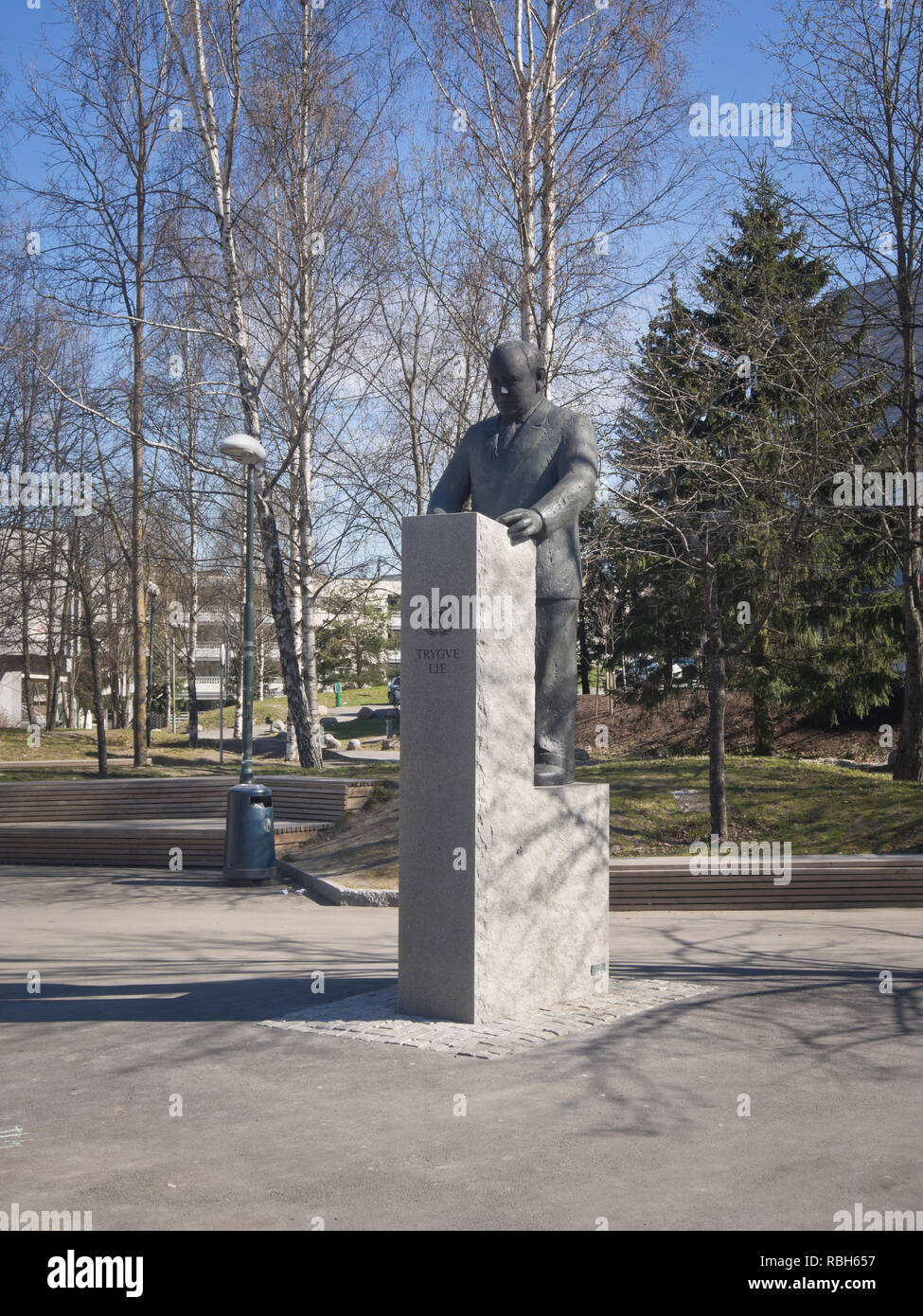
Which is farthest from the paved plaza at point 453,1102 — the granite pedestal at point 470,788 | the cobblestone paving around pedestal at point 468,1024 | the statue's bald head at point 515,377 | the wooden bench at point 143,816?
the wooden bench at point 143,816

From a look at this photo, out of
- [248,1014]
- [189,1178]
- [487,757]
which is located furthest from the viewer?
[248,1014]

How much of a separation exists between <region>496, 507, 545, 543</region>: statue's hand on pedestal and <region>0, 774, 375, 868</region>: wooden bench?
32.6 feet

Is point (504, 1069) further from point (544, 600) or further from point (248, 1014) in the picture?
point (544, 600)

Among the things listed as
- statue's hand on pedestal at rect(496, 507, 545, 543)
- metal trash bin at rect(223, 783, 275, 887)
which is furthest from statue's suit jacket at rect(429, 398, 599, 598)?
metal trash bin at rect(223, 783, 275, 887)

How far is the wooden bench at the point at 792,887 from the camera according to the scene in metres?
11.1

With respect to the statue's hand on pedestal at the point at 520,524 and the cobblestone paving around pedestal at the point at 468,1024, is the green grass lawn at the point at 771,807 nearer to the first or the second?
the cobblestone paving around pedestal at the point at 468,1024

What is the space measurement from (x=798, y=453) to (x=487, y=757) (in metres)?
8.24

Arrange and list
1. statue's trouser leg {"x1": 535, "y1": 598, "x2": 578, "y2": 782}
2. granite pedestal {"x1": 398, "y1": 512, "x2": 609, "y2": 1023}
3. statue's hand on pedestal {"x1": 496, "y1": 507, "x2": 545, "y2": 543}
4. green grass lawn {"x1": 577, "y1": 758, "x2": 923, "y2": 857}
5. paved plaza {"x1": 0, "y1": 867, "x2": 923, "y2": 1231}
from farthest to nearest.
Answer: green grass lawn {"x1": 577, "y1": 758, "x2": 923, "y2": 857}
statue's trouser leg {"x1": 535, "y1": 598, "x2": 578, "y2": 782}
statue's hand on pedestal {"x1": 496, "y1": 507, "x2": 545, "y2": 543}
granite pedestal {"x1": 398, "y1": 512, "x2": 609, "y2": 1023}
paved plaza {"x1": 0, "y1": 867, "x2": 923, "y2": 1231}

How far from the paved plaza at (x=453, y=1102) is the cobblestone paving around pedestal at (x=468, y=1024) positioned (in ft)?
0.17

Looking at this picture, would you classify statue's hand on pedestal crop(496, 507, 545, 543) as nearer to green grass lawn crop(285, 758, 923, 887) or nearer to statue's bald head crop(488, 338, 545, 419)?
statue's bald head crop(488, 338, 545, 419)

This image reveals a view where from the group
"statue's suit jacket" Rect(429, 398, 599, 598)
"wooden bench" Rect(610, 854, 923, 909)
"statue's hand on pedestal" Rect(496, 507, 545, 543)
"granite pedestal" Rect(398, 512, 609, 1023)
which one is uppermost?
"statue's suit jacket" Rect(429, 398, 599, 598)

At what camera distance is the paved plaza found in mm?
3846
